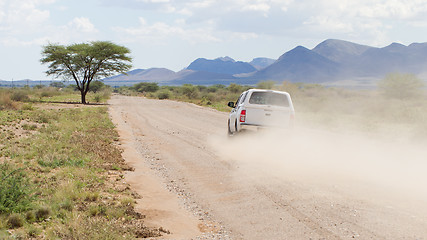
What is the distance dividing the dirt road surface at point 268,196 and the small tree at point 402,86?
43287 mm

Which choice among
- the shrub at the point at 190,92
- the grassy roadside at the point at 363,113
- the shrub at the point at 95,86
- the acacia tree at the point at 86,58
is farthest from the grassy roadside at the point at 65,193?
the shrub at the point at 95,86

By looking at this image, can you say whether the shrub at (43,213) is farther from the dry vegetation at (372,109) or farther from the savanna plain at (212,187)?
the dry vegetation at (372,109)

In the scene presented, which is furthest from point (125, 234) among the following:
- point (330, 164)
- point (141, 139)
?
point (141, 139)

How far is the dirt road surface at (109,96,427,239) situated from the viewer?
236 inches

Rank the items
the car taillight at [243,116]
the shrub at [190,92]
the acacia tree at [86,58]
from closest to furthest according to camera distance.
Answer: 1. the car taillight at [243,116]
2. the acacia tree at [86,58]
3. the shrub at [190,92]

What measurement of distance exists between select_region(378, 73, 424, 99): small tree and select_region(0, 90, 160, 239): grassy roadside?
4691 centimetres

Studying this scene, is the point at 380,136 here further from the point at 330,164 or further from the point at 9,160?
the point at 9,160

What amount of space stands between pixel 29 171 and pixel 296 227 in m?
6.10

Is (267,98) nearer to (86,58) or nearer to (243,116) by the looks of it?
(243,116)

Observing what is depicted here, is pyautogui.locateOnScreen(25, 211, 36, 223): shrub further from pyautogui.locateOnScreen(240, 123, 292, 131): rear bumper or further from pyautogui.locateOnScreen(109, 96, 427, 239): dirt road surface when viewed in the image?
pyautogui.locateOnScreen(240, 123, 292, 131): rear bumper

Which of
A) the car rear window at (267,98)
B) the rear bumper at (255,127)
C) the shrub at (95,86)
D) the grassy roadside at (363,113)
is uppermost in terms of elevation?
the shrub at (95,86)

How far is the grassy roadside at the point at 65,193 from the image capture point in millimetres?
5602

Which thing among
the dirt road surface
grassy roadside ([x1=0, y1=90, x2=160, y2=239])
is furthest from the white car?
grassy roadside ([x1=0, y1=90, x2=160, y2=239])

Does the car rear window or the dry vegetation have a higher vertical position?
the car rear window
